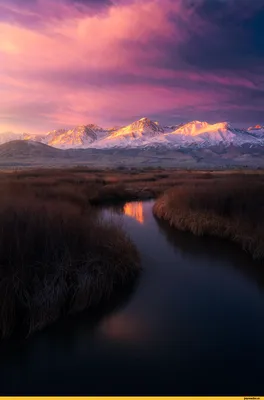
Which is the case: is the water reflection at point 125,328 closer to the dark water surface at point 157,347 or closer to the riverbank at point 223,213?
the dark water surface at point 157,347

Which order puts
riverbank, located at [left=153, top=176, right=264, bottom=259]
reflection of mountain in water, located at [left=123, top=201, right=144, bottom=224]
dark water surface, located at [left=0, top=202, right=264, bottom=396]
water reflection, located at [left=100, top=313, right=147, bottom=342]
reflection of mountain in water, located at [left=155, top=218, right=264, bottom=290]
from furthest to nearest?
reflection of mountain in water, located at [left=123, top=201, right=144, bottom=224] → riverbank, located at [left=153, top=176, right=264, bottom=259] → reflection of mountain in water, located at [left=155, top=218, right=264, bottom=290] → water reflection, located at [left=100, top=313, right=147, bottom=342] → dark water surface, located at [left=0, top=202, right=264, bottom=396]

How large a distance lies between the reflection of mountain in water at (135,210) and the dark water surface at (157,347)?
1270 centimetres

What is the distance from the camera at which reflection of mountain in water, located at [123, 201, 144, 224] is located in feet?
81.7

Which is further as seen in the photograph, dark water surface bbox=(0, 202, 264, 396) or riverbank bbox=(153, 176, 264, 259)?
riverbank bbox=(153, 176, 264, 259)

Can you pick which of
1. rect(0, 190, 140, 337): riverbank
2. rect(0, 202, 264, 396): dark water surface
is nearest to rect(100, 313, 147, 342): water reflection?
rect(0, 202, 264, 396): dark water surface

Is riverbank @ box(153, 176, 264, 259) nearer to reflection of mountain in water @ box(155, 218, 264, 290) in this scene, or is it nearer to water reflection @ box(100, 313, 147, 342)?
reflection of mountain in water @ box(155, 218, 264, 290)

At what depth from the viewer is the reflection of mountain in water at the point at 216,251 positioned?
13.1 metres

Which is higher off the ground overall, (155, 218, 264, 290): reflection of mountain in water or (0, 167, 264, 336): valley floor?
(0, 167, 264, 336): valley floor

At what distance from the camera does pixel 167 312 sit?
9664 mm

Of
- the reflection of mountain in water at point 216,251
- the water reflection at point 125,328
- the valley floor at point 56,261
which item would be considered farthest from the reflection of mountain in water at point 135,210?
the water reflection at point 125,328

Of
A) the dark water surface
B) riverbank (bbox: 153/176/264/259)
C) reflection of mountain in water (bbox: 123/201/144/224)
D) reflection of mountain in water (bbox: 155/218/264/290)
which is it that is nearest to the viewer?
the dark water surface

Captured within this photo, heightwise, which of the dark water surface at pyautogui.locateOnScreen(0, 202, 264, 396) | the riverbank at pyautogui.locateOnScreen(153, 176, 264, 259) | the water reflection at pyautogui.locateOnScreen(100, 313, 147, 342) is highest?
the riverbank at pyautogui.locateOnScreen(153, 176, 264, 259)

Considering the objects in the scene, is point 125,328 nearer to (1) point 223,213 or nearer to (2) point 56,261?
(2) point 56,261

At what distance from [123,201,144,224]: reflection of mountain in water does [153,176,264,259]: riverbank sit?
161 cm
